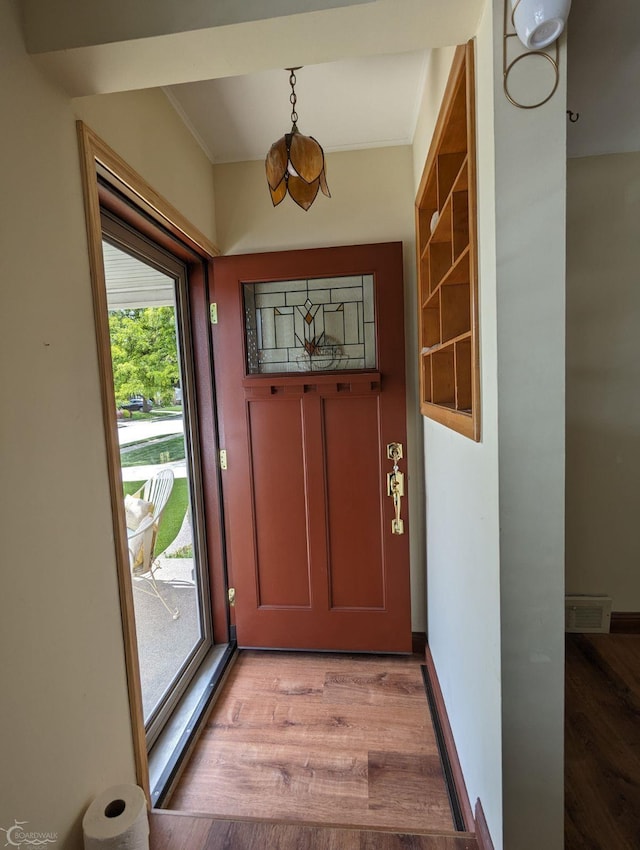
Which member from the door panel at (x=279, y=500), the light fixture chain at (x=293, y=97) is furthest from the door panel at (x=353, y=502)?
the light fixture chain at (x=293, y=97)

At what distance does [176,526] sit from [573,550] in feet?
6.78

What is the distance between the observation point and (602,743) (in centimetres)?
142

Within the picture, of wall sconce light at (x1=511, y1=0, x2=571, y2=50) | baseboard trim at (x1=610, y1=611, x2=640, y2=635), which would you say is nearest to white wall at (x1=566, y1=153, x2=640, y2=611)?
baseboard trim at (x1=610, y1=611, x2=640, y2=635)

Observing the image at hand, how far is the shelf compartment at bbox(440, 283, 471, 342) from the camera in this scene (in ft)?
4.39

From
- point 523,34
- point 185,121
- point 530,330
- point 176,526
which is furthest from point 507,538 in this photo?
point 185,121

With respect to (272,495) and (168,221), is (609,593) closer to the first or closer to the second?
(272,495)

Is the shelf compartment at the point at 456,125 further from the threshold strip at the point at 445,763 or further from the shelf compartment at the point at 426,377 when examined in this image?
the threshold strip at the point at 445,763

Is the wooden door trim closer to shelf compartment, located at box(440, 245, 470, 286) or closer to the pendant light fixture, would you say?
the pendant light fixture

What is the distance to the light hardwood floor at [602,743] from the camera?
1.16 meters

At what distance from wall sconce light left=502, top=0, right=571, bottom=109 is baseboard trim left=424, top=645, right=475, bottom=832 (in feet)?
6.17

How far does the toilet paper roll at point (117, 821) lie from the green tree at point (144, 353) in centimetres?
122

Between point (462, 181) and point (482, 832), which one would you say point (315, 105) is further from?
point (482, 832)

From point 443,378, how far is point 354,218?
101 cm

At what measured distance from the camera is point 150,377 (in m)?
1.77
